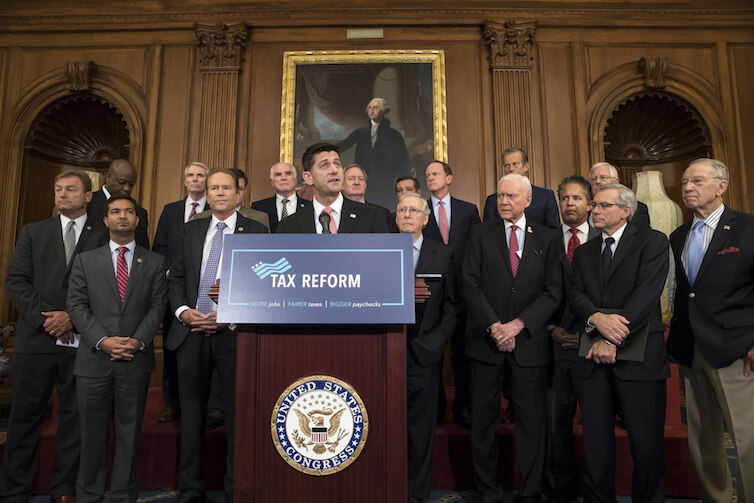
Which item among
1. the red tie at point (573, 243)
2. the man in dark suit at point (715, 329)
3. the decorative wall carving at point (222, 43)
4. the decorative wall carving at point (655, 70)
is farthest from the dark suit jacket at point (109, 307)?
the decorative wall carving at point (655, 70)

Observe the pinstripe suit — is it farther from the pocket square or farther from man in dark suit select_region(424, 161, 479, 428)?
the pocket square

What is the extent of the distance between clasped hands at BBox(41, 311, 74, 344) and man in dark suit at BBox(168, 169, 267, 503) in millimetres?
564

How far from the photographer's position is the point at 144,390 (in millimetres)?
2639

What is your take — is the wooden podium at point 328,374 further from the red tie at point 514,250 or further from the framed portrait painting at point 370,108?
the framed portrait painting at point 370,108

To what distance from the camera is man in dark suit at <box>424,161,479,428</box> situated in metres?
3.27

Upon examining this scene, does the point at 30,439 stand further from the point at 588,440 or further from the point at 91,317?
the point at 588,440

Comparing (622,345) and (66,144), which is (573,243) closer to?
(622,345)

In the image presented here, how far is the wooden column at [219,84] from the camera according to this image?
5590mm

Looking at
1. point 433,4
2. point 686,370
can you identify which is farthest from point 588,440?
point 433,4

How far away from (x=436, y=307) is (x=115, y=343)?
5.25ft

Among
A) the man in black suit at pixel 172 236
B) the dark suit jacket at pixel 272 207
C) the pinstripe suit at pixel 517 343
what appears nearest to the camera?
the pinstripe suit at pixel 517 343

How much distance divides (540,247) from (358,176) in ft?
4.97

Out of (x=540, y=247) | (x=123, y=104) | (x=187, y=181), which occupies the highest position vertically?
(x=123, y=104)

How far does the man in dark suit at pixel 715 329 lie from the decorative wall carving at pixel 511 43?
3388 mm
